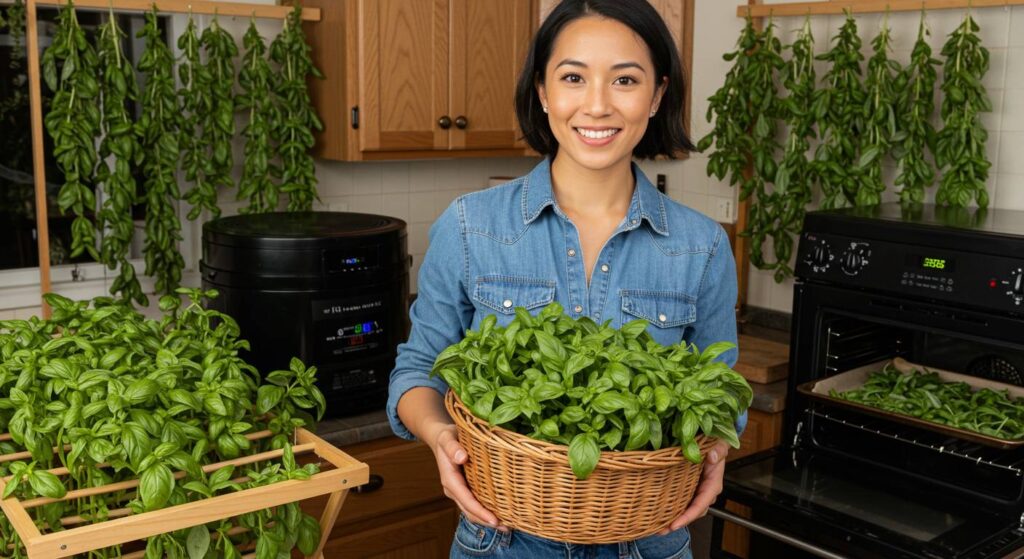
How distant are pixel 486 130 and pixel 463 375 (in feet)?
7.13

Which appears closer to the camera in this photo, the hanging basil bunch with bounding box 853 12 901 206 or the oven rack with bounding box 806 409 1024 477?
the oven rack with bounding box 806 409 1024 477

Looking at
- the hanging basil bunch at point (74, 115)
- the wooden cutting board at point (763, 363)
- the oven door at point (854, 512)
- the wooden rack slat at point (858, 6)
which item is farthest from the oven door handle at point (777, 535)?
the hanging basil bunch at point (74, 115)

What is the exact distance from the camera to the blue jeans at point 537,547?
1.50 metres

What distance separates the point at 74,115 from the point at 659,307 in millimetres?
1810

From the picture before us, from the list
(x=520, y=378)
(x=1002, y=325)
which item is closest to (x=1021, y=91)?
(x=1002, y=325)

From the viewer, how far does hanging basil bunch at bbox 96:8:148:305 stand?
279 centimetres

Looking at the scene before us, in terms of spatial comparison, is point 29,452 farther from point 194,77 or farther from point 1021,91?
point 1021,91

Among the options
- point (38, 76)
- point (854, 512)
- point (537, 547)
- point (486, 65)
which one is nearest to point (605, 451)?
point (537, 547)

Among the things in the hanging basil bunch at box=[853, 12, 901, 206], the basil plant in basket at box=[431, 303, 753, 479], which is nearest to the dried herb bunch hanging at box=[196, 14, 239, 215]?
the hanging basil bunch at box=[853, 12, 901, 206]

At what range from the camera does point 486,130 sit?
11.1ft

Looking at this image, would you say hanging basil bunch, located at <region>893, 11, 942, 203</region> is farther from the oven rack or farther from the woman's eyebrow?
the woman's eyebrow

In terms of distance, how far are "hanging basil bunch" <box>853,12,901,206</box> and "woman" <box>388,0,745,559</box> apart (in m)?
1.29

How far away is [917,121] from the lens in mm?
2770

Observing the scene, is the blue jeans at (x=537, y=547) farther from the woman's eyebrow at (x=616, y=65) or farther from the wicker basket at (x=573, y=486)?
the woman's eyebrow at (x=616, y=65)
